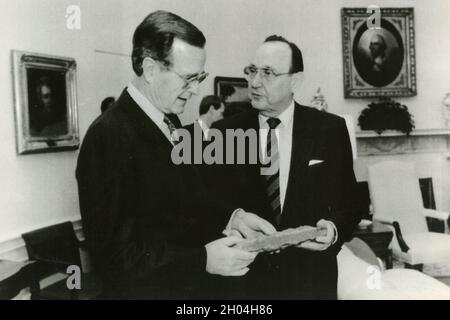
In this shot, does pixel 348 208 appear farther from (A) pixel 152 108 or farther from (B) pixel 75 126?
(B) pixel 75 126

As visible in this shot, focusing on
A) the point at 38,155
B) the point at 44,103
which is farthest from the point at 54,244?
the point at 44,103

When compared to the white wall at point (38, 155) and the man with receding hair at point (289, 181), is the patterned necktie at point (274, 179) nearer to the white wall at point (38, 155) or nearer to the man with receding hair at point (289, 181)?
the man with receding hair at point (289, 181)

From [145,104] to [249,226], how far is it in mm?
642

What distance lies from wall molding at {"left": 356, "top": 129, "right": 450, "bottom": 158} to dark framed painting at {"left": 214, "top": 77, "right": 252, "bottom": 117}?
4.35ft

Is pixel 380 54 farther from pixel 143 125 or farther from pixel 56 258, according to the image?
pixel 143 125

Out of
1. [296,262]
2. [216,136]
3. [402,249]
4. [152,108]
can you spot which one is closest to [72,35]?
[216,136]

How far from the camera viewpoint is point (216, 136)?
2076 millimetres

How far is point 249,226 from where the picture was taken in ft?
5.67

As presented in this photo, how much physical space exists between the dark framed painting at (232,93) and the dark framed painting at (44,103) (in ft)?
3.98

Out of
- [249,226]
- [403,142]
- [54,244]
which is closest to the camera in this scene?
[249,226]

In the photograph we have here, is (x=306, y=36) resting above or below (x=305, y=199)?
above

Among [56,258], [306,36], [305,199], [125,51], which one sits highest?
[306,36]

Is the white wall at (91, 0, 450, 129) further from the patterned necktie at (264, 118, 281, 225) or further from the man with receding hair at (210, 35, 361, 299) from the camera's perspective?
the patterned necktie at (264, 118, 281, 225)

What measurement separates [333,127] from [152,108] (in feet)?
2.95
